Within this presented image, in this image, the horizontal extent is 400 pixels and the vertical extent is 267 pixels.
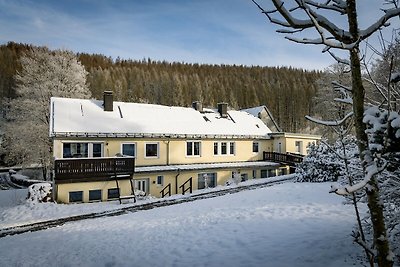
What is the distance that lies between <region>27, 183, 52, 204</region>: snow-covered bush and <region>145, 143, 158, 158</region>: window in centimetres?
807

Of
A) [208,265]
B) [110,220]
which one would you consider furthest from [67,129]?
[208,265]

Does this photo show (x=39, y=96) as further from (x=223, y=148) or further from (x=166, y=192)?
(x=223, y=148)

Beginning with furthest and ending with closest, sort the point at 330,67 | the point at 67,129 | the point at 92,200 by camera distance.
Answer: the point at 330,67
the point at 67,129
the point at 92,200

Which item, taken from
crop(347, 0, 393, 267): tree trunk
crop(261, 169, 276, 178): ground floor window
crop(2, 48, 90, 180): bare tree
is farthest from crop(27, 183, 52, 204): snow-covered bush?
crop(347, 0, 393, 267): tree trunk

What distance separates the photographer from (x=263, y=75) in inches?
4230

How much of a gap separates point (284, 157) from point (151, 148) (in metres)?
13.8

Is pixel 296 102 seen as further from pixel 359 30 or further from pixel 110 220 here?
pixel 359 30

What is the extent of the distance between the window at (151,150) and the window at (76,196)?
6.43 meters

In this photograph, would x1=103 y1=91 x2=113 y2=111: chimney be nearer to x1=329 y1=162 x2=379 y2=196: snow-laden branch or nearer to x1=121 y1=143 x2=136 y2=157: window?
x1=121 y1=143 x2=136 y2=157: window

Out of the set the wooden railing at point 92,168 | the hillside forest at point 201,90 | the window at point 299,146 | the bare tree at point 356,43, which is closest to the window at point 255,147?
the window at point 299,146

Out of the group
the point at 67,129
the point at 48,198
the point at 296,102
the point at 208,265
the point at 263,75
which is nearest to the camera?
the point at 208,265

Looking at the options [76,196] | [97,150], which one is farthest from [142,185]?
[76,196]

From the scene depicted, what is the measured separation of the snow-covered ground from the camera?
24.3 feet

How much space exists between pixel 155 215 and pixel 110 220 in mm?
2137
